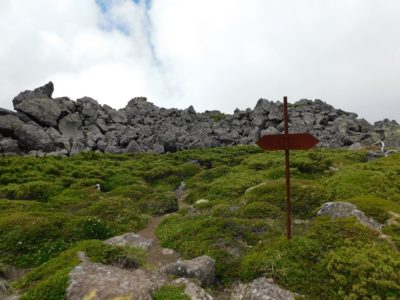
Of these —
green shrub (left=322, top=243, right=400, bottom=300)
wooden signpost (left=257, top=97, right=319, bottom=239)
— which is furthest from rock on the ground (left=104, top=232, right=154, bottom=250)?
green shrub (left=322, top=243, right=400, bottom=300)

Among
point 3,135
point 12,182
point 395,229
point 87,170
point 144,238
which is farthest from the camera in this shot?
point 3,135

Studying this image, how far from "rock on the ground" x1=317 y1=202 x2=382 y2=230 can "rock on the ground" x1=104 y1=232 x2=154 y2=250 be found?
30.8ft

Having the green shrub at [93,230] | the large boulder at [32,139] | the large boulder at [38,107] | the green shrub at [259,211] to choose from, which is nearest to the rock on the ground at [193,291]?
the green shrub at [93,230]

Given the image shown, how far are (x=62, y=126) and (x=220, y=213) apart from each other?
61.3m

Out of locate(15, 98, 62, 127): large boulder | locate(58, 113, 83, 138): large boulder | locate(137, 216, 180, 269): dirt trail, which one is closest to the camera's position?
locate(137, 216, 180, 269): dirt trail

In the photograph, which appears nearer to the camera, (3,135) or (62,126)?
(3,135)

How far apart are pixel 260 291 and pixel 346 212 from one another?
281 inches

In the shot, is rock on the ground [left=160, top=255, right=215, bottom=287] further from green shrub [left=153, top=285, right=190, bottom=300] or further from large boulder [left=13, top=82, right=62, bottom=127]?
large boulder [left=13, top=82, right=62, bottom=127]

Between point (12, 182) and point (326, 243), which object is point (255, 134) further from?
point (326, 243)

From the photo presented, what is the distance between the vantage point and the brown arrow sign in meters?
14.2

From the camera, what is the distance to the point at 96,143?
71688 millimetres

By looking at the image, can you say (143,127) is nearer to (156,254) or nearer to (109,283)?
(156,254)

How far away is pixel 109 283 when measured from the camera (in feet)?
41.0

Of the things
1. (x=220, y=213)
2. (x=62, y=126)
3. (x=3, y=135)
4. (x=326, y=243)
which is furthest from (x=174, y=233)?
(x=62, y=126)
